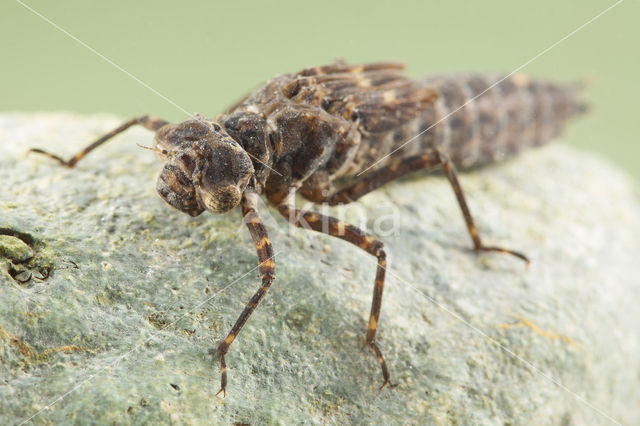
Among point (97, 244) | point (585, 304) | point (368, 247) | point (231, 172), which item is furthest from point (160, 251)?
point (585, 304)

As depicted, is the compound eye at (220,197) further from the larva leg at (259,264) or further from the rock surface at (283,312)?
the rock surface at (283,312)

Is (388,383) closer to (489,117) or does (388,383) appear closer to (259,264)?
(259,264)

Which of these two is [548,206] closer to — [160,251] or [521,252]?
[521,252]

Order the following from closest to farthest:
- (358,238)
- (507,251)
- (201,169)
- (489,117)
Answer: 1. (201,169)
2. (358,238)
3. (507,251)
4. (489,117)

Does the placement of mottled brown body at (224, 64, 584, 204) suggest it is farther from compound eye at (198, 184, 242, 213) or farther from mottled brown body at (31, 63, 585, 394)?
A: compound eye at (198, 184, 242, 213)

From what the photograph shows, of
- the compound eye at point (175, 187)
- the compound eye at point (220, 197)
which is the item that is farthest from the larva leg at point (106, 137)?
the compound eye at point (220, 197)

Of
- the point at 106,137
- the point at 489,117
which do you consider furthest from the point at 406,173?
the point at 106,137
